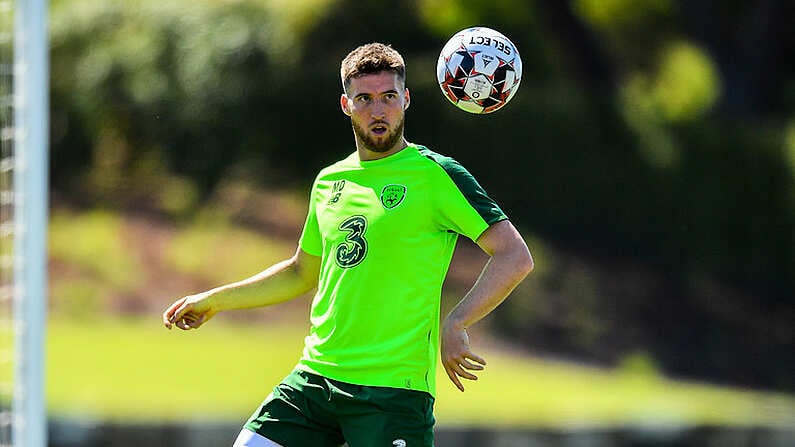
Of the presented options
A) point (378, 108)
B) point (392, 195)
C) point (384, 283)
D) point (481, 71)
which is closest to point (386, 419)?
point (384, 283)

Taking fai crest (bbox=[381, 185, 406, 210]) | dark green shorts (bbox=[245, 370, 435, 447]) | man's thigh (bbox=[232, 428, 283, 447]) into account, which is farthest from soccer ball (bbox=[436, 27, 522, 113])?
man's thigh (bbox=[232, 428, 283, 447])

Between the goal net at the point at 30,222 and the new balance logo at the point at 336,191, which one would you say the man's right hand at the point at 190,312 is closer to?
the new balance logo at the point at 336,191

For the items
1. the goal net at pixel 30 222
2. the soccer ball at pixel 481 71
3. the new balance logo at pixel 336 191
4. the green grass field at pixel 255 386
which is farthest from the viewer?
the green grass field at pixel 255 386

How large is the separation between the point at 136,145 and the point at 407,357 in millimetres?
12733

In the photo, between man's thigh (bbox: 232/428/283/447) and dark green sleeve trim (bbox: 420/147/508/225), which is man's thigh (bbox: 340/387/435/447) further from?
dark green sleeve trim (bbox: 420/147/508/225)

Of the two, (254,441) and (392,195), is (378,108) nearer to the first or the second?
(392,195)

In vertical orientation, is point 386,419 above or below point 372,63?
below

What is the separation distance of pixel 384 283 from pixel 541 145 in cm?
1117

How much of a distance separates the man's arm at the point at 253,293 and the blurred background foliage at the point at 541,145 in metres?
10.0

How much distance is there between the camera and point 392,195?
17.3ft

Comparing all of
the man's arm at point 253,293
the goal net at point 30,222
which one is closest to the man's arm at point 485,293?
the man's arm at point 253,293

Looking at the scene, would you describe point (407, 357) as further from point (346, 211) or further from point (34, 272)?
point (34, 272)

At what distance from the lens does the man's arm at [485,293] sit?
4949 millimetres

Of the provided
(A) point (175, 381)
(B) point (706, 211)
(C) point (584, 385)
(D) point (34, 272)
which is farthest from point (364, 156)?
(B) point (706, 211)
